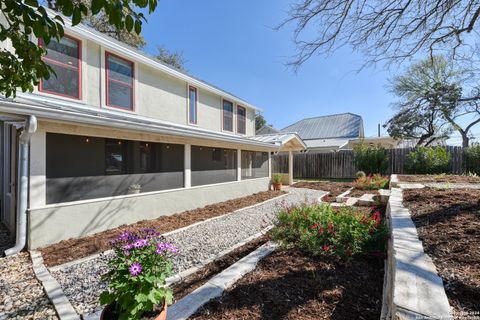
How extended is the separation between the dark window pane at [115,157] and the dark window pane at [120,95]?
222cm

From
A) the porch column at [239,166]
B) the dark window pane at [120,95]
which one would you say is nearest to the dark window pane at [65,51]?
the dark window pane at [120,95]

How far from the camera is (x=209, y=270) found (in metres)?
3.38

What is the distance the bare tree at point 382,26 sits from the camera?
419 cm

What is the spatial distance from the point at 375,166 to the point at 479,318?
15.1m

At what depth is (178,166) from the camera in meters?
7.50

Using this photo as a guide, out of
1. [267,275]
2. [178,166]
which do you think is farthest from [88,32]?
[267,275]

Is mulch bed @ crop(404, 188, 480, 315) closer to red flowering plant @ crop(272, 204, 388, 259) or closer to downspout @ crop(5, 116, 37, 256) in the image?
red flowering plant @ crop(272, 204, 388, 259)

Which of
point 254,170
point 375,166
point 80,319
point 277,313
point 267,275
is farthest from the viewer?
point 375,166

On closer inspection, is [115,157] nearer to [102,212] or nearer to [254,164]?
[102,212]

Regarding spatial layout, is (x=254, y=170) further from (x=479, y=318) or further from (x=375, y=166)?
(x=479, y=318)

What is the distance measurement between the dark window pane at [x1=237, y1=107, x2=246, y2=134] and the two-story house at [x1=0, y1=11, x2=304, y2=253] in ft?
10.6

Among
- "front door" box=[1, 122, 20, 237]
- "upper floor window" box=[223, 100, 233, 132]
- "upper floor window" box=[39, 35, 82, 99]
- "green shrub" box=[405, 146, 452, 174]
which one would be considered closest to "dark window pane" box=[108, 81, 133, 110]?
"upper floor window" box=[39, 35, 82, 99]

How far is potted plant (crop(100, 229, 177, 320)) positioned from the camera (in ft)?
6.11

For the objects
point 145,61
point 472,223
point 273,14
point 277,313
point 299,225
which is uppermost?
point 145,61
